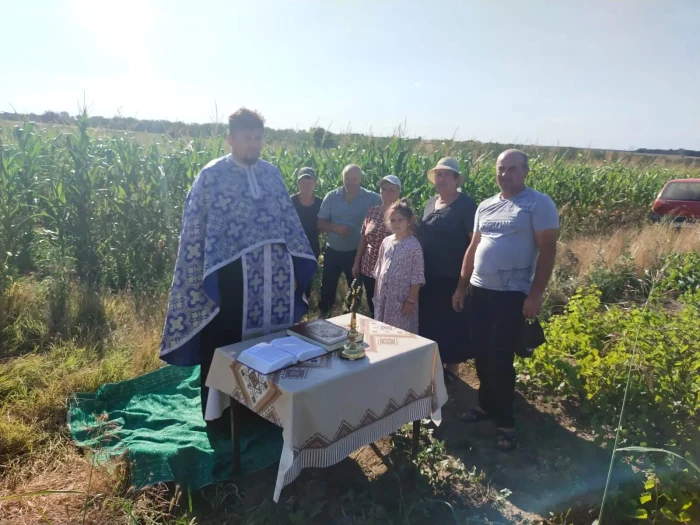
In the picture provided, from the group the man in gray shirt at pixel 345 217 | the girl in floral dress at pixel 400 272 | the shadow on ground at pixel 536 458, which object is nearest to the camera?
the shadow on ground at pixel 536 458

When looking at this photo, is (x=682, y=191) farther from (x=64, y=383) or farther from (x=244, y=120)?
(x=64, y=383)

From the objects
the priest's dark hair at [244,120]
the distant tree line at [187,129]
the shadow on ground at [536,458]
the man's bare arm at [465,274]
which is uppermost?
the distant tree line at [187,129]

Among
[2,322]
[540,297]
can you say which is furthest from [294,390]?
[2,322]

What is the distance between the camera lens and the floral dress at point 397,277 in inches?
160

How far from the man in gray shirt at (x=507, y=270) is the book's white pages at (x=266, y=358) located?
1622 millimetres

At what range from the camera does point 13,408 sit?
3.67 metres

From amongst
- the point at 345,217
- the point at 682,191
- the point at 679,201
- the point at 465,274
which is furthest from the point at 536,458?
the point at 682,191

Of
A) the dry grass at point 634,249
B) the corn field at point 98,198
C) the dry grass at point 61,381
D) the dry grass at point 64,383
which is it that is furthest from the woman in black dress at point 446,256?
the dry grass at point 634,249

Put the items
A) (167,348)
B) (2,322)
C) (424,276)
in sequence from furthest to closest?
(2,322) < (424,276) < (167,348)

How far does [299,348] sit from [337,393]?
379 mm

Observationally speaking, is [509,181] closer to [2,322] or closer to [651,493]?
[651,493]

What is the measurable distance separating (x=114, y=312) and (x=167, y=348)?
97.4 inches

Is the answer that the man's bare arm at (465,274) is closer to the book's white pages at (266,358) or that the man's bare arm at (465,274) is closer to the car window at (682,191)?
the book's white pages at (266,358)

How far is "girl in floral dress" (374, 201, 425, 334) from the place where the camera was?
13.3ft
